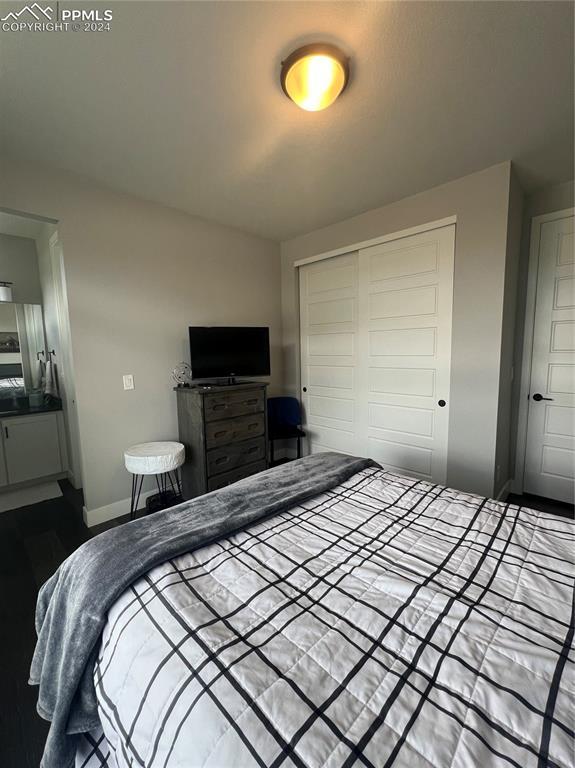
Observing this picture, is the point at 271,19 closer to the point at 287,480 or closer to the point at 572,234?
the point at 287,480

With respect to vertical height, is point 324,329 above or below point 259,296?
below

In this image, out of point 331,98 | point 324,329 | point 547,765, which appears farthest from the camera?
point 324,329

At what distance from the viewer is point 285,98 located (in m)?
1.61

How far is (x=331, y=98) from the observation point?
1.49m

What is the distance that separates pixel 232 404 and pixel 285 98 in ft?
6.77

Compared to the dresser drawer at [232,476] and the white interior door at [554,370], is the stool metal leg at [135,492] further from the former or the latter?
the white interior door at [554,370]

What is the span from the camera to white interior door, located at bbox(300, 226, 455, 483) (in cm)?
264

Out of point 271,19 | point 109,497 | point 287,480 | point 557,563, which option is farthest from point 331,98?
point 109,497

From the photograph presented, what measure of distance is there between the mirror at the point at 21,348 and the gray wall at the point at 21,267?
11 cm

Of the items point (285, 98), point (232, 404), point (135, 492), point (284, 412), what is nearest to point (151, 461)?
point (135, 492)

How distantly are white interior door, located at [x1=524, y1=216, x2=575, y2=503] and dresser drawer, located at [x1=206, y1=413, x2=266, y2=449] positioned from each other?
8.06 feet

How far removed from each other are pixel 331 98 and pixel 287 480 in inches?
73.3

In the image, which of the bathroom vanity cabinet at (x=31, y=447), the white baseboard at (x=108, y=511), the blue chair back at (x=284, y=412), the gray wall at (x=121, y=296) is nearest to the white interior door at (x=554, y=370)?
the blue chair back at (x=284, y=412)

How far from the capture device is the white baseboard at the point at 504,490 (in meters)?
2.69
